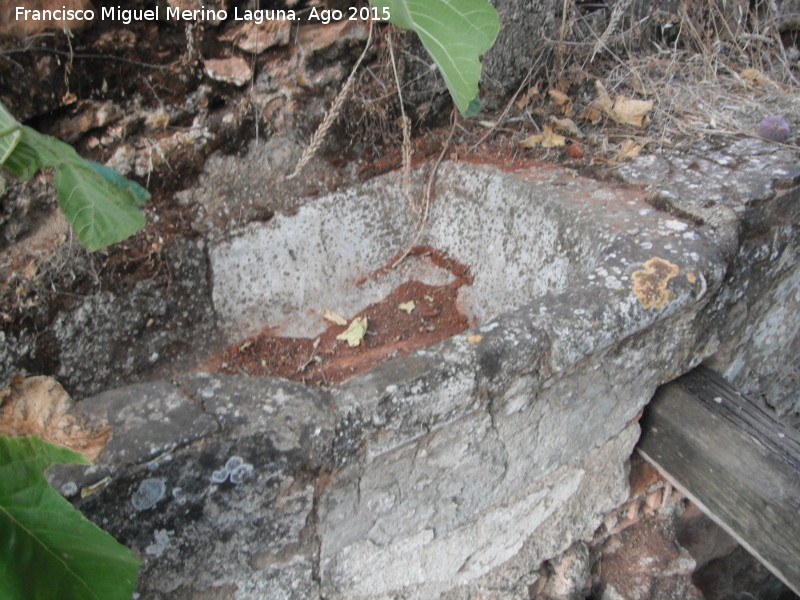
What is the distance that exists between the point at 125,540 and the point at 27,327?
80 centimetres

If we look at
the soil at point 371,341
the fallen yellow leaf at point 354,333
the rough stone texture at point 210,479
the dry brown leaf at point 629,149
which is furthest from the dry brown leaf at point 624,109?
the rough stone texture at point 210,479

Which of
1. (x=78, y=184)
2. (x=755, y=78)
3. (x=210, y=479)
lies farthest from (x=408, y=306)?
(x=755, y=78)

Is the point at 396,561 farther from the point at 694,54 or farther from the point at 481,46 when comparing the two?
the point at 694,54

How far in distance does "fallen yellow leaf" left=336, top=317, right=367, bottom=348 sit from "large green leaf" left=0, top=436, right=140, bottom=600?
1267 mm

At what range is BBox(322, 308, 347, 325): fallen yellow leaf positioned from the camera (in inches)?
83.8

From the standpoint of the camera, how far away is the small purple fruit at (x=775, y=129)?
6.70ft

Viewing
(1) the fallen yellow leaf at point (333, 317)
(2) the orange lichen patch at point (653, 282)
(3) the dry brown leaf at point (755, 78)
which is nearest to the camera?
(2) the orange lichen patch at point (653, 282)

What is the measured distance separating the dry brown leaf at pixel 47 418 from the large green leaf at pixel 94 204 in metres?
0.26

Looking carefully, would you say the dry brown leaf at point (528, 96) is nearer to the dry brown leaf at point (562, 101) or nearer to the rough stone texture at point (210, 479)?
the dry brown leaf at point (562, 101)

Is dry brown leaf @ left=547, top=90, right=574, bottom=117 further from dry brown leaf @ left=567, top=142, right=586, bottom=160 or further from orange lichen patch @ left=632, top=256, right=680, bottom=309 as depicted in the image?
orange lichen patch @ left=632, top=256, right=680, bottom=309

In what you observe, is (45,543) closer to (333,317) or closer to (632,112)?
(333,317)

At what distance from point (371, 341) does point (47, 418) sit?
109cm

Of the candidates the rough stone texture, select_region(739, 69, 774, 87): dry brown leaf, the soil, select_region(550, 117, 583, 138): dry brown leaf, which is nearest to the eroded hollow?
the soil

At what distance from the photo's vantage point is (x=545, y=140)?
2.11m
